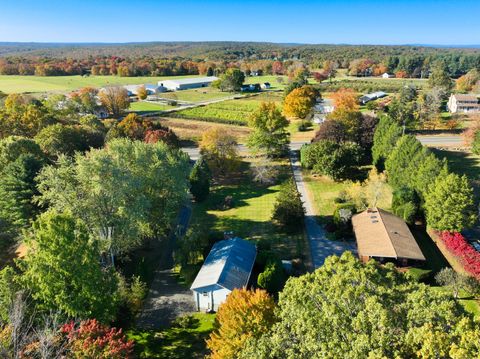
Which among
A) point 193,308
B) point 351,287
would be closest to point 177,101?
point 193,308

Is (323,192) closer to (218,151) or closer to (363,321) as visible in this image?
(218,151)

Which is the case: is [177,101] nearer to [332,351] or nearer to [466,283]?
[466,283]

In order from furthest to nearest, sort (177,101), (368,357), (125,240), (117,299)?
(177,101) < (125,240) < (117,299) < (368,357)

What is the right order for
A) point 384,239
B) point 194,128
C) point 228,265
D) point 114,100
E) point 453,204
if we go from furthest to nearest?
point 114,100, point 194,128, point 453,204, point 384,239, point 228,265

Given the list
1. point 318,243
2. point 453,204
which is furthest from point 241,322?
point 453,204

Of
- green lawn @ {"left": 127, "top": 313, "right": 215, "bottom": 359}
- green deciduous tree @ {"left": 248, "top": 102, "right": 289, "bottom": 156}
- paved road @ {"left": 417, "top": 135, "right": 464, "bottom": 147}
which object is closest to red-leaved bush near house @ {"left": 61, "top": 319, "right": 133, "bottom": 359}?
green lawn @ {"left": 127, "top": 313, "right": 215, "bottom": 359}

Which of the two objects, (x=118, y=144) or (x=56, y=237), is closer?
(x=56, y=237)
